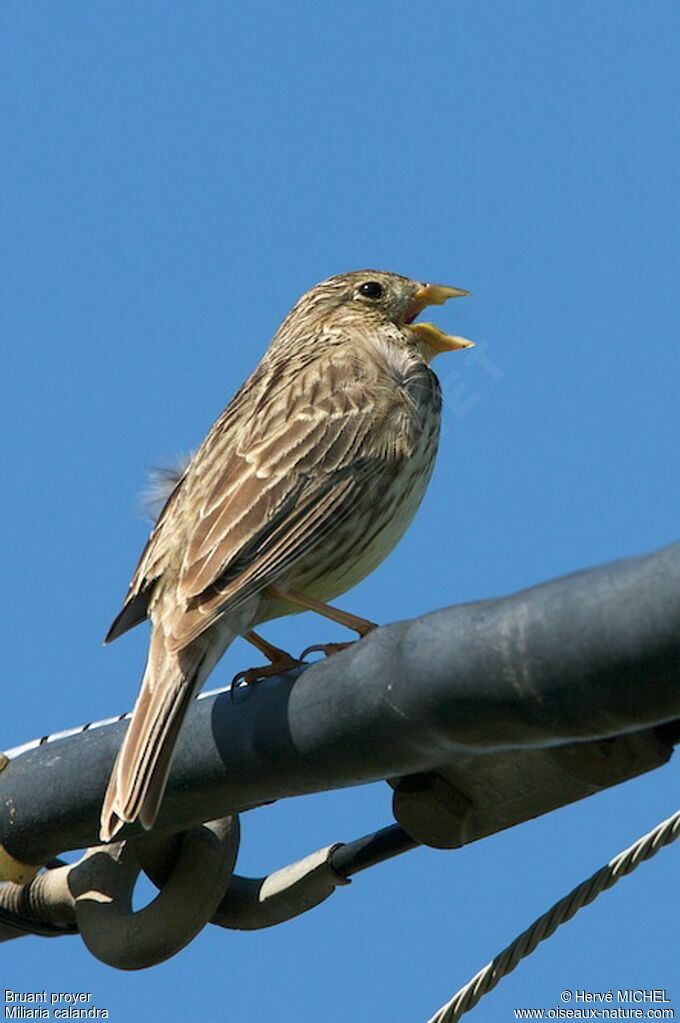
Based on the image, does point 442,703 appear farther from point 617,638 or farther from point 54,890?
point 54,890

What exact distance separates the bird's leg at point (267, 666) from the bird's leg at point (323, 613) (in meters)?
0.16

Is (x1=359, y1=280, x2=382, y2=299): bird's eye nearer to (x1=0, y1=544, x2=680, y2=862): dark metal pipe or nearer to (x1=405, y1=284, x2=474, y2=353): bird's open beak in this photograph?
(x1=405, y1=284, x2=474, y2=353): bird's open beak

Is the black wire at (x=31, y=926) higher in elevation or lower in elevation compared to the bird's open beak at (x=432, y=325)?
lower

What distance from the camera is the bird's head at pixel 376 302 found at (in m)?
7.84

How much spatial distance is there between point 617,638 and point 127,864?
2418 mm

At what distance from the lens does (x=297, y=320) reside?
830cm

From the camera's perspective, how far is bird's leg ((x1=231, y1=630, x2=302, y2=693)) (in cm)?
602

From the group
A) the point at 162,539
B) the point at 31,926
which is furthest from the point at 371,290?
the point at 31,926

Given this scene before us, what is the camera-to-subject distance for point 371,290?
8047 millimetres

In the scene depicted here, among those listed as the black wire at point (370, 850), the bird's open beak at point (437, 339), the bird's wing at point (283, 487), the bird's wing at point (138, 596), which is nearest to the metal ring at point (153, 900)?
the black wire at point (370, 850)

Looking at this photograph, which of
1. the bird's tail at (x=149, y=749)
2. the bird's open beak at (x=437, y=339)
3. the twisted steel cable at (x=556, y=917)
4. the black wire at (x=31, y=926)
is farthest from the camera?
the bird's open beak at (x=437, y=339)

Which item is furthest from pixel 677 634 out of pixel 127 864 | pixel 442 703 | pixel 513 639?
pixel 127 864

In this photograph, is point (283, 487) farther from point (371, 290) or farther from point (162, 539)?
point (371, 290)

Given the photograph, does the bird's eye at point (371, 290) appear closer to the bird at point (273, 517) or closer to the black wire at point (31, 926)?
the bird at point (273, 517)
